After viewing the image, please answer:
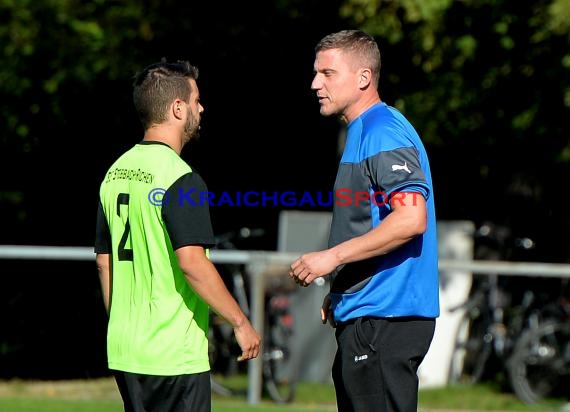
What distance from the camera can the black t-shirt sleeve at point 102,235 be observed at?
4.87 metres

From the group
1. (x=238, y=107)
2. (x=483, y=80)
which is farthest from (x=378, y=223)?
(x=238, y=107)

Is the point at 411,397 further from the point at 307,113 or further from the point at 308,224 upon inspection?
the point at 307,113

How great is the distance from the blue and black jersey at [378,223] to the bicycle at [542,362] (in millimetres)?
5638

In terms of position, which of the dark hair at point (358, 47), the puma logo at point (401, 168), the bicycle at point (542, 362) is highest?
the dark hair at point (358, 47)

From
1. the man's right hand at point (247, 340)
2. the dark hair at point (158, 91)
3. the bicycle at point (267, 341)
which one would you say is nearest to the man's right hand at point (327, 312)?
the man's right hand at point (247, 340)

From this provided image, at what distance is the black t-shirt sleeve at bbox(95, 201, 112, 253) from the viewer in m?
4.87

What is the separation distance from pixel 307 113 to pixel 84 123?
2.41 m

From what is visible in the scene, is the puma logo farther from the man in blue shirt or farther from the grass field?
the grass field

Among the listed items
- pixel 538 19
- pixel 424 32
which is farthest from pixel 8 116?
pixel 538 19

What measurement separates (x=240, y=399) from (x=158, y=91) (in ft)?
19.8

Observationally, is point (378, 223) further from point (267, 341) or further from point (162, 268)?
point (267, 341)

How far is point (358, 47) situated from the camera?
4785 mm

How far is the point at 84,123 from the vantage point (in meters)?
12.0

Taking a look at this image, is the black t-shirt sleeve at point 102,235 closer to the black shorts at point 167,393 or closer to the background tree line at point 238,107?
the black shorts at point 167,393
